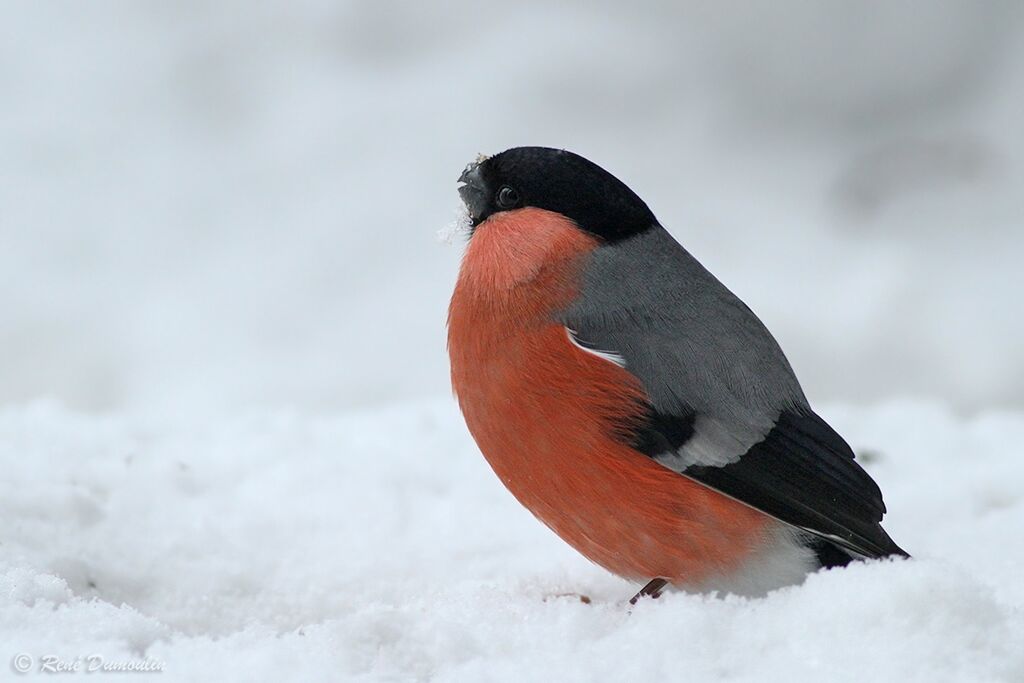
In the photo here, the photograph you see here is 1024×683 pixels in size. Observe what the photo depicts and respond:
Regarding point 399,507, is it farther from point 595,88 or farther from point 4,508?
point 595,88

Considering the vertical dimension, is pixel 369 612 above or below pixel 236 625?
below

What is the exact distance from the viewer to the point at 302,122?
8625 millimetres

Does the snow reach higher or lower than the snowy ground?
higher

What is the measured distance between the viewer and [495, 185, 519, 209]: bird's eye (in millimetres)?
3490

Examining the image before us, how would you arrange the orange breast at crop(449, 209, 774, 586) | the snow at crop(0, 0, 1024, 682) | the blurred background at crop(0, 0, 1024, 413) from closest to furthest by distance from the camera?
the orange breast at crop(449, 209, 774, 586) < the snow at crop(0, 0, 1024, 682) < the blurred background at crop(0, 0, 1024, 413)

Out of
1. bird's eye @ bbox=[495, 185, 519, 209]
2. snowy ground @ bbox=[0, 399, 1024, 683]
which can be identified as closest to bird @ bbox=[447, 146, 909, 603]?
bird's eye @ bbox=[495, 185, 519, 209]

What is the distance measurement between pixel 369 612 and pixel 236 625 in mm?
840

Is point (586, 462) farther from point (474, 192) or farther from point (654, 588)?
point (474, 192)

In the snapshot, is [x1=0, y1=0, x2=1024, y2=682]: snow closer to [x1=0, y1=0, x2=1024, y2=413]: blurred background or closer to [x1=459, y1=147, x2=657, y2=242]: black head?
[x1=0, y1=0, x2=1024, y2=413]: blurred background

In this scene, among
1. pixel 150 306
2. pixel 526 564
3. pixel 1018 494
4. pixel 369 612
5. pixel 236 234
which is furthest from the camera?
pixel 236 234

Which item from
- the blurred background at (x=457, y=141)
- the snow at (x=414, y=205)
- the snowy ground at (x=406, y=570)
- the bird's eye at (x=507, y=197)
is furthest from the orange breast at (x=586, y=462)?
the blurred background at (x=457, y=141)

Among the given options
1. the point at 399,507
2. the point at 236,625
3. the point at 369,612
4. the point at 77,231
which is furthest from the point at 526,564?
the point at 77,231

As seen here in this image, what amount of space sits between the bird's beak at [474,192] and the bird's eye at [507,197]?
0.05 meters

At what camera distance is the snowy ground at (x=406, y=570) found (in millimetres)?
2357
